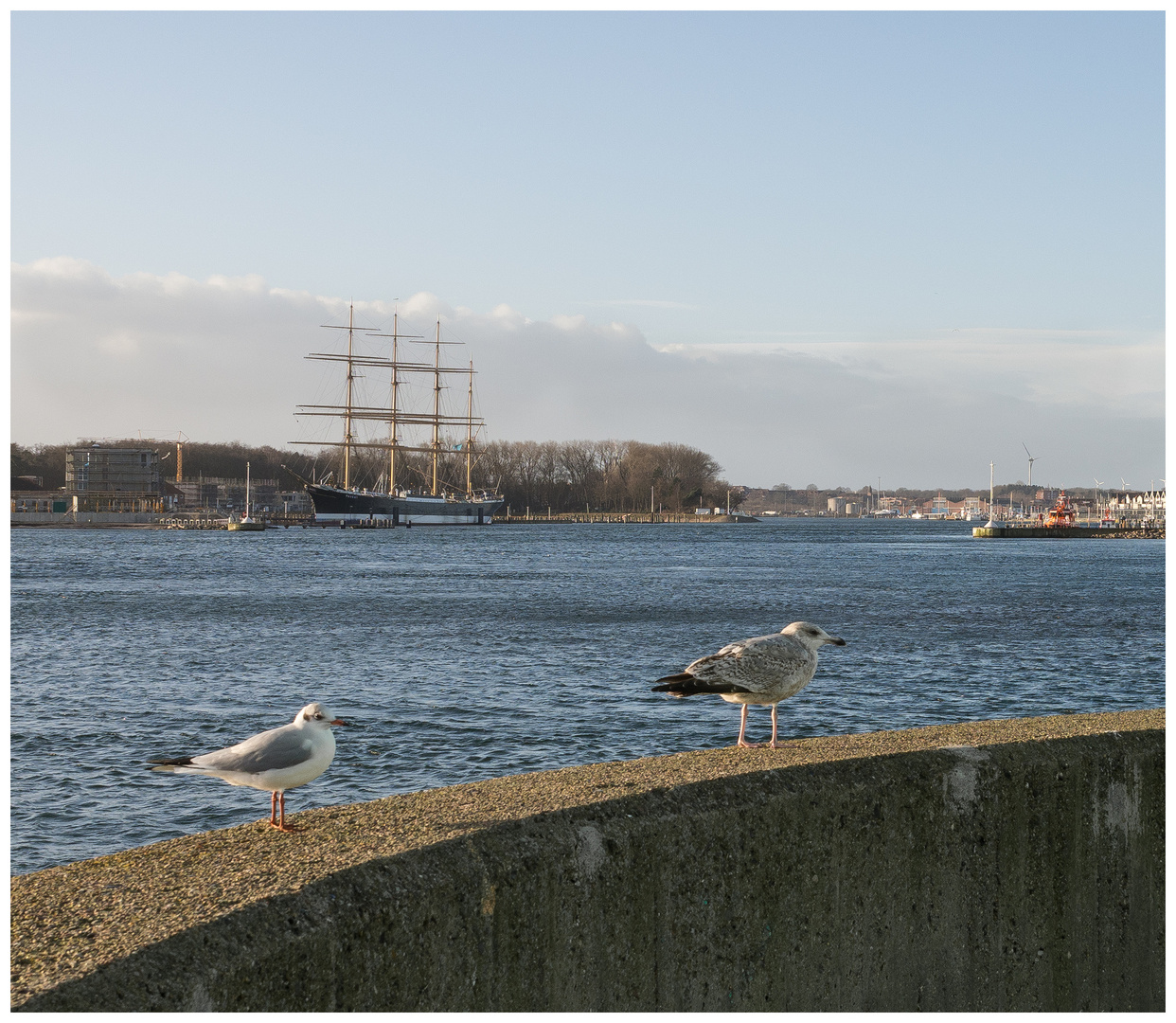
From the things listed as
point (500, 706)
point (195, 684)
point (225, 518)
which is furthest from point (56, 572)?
point (225, 518)

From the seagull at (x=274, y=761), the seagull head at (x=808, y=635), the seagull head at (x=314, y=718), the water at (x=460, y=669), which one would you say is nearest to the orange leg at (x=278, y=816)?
the seagull at (x=274, y=761)

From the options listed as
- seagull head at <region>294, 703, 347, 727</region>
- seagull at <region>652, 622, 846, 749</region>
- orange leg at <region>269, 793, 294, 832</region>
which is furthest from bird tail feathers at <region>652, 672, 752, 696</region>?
orange leg at <region>269, 793, 294, 832</region>

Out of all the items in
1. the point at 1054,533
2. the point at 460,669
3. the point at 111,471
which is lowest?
the point at 460,669

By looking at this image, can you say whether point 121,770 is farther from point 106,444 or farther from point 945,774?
point 106,444

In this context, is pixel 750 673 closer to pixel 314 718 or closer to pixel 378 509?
pixel 314 718

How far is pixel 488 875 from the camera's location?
3.76m

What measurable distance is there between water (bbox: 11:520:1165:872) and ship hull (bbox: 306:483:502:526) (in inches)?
3304

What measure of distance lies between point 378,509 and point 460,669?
417 ft

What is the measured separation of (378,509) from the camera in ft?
491

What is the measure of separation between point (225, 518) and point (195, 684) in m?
181

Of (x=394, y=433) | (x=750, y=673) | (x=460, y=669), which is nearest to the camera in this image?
(x=750, y=673)

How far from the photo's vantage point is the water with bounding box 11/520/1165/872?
1416 cm

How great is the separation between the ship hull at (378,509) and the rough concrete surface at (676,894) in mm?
145552

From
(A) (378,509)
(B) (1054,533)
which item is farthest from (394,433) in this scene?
(B) (1054,533)
